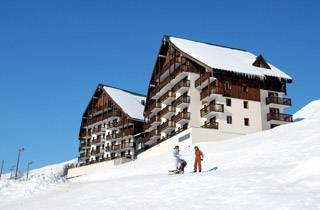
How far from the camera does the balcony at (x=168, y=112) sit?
53713mm

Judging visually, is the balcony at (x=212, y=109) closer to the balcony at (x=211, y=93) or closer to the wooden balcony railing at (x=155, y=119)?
the balcony at (x=211, y=93)

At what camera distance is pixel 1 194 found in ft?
62.4

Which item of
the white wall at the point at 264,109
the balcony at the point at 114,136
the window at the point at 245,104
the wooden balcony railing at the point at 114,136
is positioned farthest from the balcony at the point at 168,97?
the balcony at the point at 114,136

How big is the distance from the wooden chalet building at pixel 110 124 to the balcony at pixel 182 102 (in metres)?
16.3

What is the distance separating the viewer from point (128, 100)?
7275cm

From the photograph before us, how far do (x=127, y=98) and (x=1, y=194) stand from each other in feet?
179

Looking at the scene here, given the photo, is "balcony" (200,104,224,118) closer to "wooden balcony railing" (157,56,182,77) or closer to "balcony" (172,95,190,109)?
"balcony" (172,95,190,109)

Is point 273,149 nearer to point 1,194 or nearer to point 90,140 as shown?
point 1,194

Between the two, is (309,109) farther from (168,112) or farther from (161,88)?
(168,112)

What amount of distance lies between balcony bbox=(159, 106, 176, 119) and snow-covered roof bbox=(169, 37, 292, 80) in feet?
23.5

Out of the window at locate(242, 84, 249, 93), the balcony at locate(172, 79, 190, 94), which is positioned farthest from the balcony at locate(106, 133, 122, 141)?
the window at locate(242, 84, 249, 93)

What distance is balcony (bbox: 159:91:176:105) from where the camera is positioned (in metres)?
54.3

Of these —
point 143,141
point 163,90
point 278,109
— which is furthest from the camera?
point 143,141

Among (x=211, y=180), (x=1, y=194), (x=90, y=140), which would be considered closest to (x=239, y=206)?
(x=211, y=180)
